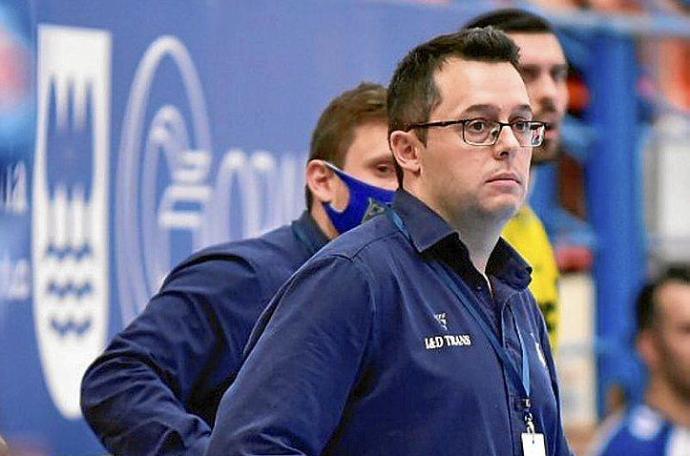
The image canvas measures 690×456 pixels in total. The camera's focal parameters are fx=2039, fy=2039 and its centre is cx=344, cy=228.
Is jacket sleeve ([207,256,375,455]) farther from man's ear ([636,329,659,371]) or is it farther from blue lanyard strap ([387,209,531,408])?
man's ear ([636,329,659,371])

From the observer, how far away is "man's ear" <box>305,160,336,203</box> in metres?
4.94

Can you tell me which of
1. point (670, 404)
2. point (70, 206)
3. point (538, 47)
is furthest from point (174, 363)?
point (670, 404)

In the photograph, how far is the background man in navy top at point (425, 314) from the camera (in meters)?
3.60

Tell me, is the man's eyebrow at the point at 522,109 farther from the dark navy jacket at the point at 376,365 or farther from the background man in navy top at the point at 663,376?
the background man in navy top at the point at 663,376

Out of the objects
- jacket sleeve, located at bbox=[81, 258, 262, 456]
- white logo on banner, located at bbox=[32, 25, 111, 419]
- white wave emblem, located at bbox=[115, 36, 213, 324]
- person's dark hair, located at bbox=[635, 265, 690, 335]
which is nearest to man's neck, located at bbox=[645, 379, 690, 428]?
person's dark hair, located at bbox=[635, 265, 690, 335]

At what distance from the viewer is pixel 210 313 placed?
473 centimetres

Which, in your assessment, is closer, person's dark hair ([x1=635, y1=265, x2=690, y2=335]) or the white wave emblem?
the white wave emblem

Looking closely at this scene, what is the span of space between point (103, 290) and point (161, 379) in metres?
1.02

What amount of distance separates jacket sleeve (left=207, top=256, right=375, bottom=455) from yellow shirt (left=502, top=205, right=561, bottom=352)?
2234 mm

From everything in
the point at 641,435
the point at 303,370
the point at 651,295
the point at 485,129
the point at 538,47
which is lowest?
the point at 641,435

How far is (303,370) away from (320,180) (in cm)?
142

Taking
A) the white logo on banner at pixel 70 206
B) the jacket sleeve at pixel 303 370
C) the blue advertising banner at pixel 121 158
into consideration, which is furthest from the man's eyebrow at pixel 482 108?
the white logo on banner at pixel 70 206

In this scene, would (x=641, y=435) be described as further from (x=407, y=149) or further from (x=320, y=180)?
(x=407, y=149)

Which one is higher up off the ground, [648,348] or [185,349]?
[185,349]
